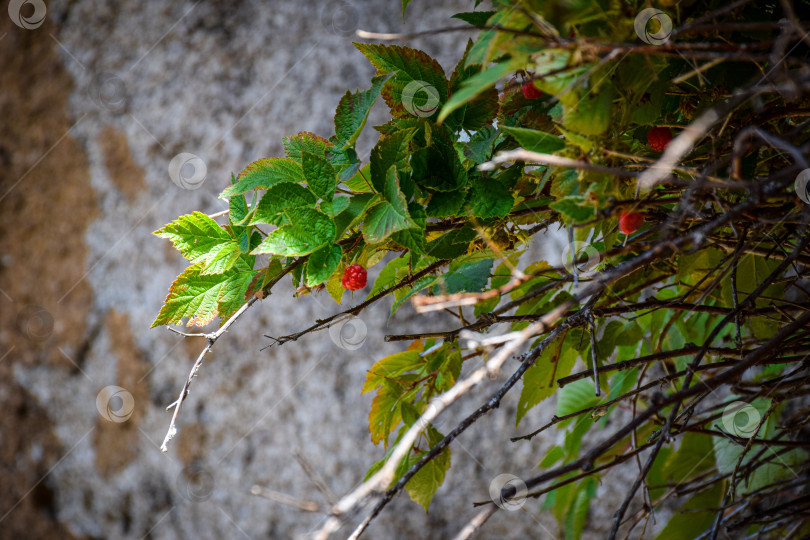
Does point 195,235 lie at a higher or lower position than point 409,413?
higher

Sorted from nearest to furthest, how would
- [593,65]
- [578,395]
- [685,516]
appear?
[593,65], [685,516], [578,395]

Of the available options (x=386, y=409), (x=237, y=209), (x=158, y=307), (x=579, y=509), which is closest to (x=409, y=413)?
(x=386, y=409)

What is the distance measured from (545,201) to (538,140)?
0.11m

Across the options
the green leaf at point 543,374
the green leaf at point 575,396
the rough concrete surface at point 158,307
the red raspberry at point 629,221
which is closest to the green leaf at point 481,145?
the red raspberry at point 629,221

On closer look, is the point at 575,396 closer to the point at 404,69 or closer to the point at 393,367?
the point at 393,367

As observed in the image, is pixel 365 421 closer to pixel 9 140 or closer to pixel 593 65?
pixel 593 65

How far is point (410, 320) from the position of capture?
50.1 inches

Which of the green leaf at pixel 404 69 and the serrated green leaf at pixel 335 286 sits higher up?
the green leaf at pixel 404 69

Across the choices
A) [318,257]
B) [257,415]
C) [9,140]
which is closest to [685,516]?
[318,257]

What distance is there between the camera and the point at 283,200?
0.43m

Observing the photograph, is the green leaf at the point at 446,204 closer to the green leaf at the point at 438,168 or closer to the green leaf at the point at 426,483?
the green leaf at the point at 438,168

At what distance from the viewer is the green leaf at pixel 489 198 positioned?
0.42 metres

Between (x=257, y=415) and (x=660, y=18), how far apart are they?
1.23m

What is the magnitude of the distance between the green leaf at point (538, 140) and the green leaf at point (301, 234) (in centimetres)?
13
